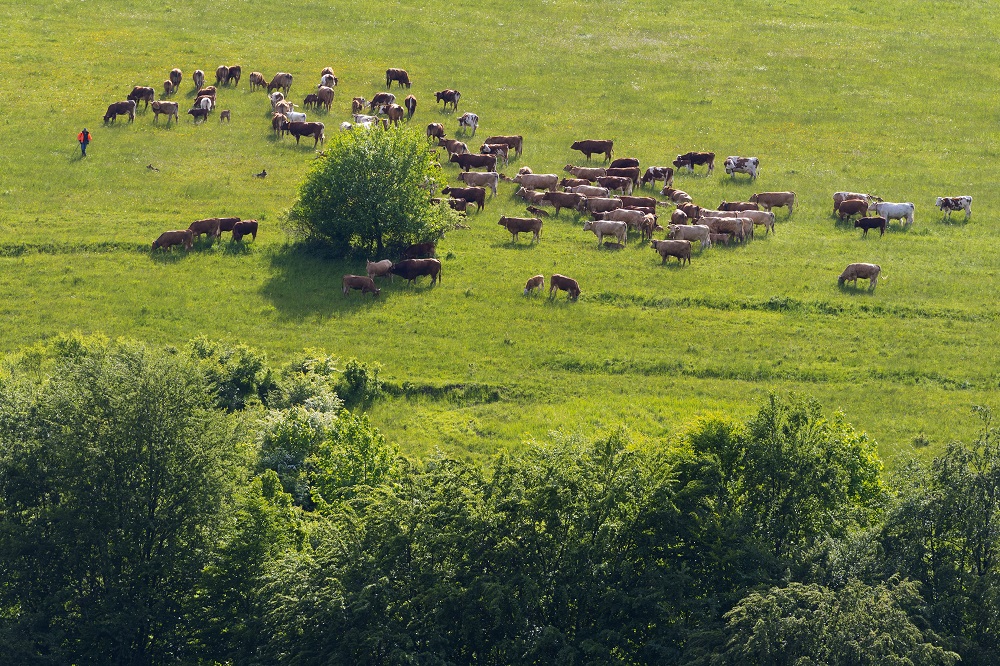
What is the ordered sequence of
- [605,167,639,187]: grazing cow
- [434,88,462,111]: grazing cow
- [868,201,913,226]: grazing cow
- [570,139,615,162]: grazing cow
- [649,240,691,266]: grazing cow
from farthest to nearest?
[434,88,462,111]: grazing cow
[570,139,615,162]: grazing cow
[605,167,639,187]: grazing cow
[868,201,913,226]: grazing cow
[649,240,691,266]: grazing cow

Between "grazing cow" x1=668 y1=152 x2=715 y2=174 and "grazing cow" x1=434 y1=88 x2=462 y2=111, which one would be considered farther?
"grazing cow" x1=434 y1=88 x2=462 y2=111

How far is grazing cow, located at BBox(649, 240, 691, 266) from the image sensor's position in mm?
55312

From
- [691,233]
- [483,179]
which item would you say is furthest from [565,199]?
[691,233]

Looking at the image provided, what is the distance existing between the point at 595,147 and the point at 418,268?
18087 millimetres

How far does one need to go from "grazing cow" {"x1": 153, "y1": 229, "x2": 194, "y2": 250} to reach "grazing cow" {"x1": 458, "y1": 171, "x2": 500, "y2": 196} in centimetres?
1402

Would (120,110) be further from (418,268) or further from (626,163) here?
(626,163)

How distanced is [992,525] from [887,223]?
3420cm

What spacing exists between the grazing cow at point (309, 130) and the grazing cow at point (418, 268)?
52.2 feet

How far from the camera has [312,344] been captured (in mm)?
48812

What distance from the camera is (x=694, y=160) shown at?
66.2 m

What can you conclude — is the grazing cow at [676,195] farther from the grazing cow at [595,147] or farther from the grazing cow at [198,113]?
the grazing cow at [198,113]

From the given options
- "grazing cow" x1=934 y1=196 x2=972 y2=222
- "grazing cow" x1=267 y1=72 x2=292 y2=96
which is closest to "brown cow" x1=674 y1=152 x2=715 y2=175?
"grazing cow" x1=934 y1=196 x2=972 y2=222

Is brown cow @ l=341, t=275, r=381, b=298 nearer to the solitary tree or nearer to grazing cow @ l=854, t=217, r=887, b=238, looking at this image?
the solitary tree

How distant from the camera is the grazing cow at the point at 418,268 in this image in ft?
175
